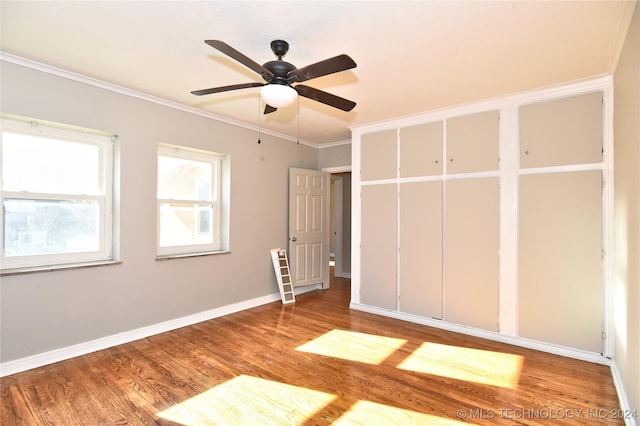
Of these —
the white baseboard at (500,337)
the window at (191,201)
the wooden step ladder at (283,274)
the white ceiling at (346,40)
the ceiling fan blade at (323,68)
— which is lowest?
the white baseboard at (500,337)

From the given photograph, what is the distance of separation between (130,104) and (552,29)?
3831 millimetres

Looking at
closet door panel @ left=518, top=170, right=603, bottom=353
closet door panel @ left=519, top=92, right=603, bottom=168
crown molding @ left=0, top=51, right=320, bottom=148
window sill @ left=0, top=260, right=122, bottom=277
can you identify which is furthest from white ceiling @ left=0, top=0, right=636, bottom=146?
window sill @ left=0, top=260, right=122, bottom=277

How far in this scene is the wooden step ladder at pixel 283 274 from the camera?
4.90 metres

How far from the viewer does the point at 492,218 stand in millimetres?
3533

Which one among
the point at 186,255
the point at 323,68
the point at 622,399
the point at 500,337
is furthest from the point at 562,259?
the point at 186,255

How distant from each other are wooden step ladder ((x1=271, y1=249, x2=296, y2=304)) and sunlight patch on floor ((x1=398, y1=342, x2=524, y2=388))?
230cm

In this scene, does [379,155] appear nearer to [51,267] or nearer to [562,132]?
[562,132]

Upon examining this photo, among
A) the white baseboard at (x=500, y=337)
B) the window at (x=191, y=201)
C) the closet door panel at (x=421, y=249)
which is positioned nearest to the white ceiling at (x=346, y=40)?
the window at (x=191, y=201)

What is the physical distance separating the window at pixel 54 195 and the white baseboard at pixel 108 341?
797 mm

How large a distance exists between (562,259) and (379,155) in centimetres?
241

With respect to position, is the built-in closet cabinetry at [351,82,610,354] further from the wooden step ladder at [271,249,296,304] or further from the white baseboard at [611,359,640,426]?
the wooden step ladder at [271,249,296,304]

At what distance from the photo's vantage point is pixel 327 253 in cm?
585

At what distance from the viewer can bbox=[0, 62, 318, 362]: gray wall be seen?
8.91 ft

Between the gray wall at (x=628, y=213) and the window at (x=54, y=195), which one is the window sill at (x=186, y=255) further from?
the gray wall at (x=628, y=213)
